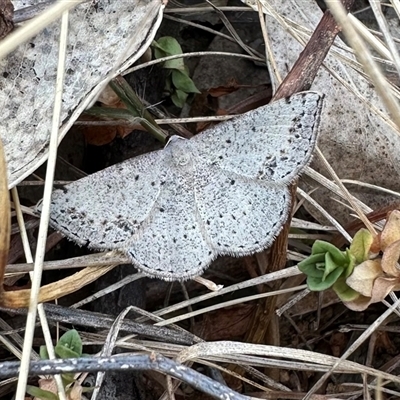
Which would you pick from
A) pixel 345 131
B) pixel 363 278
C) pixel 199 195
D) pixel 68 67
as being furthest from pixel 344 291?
pixel 68 67

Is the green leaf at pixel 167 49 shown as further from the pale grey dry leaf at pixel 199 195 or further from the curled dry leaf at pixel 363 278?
the curled dry leaf at pixel 363 278

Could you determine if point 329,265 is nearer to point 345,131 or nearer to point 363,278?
point 363,278

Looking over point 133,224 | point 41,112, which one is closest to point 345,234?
point 133,224

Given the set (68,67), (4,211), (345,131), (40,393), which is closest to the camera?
(4,211)

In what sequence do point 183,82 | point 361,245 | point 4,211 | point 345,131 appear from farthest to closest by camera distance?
1. point 183,82
2. point 345,131
3. point 361,245
4. point 4,211

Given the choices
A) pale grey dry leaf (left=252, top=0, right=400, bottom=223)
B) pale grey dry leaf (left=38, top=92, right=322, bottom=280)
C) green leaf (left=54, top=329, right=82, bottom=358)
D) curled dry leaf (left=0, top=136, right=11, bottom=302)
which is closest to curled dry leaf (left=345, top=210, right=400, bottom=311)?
pale grey dry leaf (left=38, top=92, right=322, bottom=280)

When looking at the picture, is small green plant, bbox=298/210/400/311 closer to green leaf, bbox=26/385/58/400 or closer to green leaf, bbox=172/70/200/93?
green leaf, bbox=26/385/58/400

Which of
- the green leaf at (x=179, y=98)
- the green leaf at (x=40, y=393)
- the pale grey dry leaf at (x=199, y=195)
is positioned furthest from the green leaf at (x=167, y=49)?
the green leaf at (x=40, y=393)
